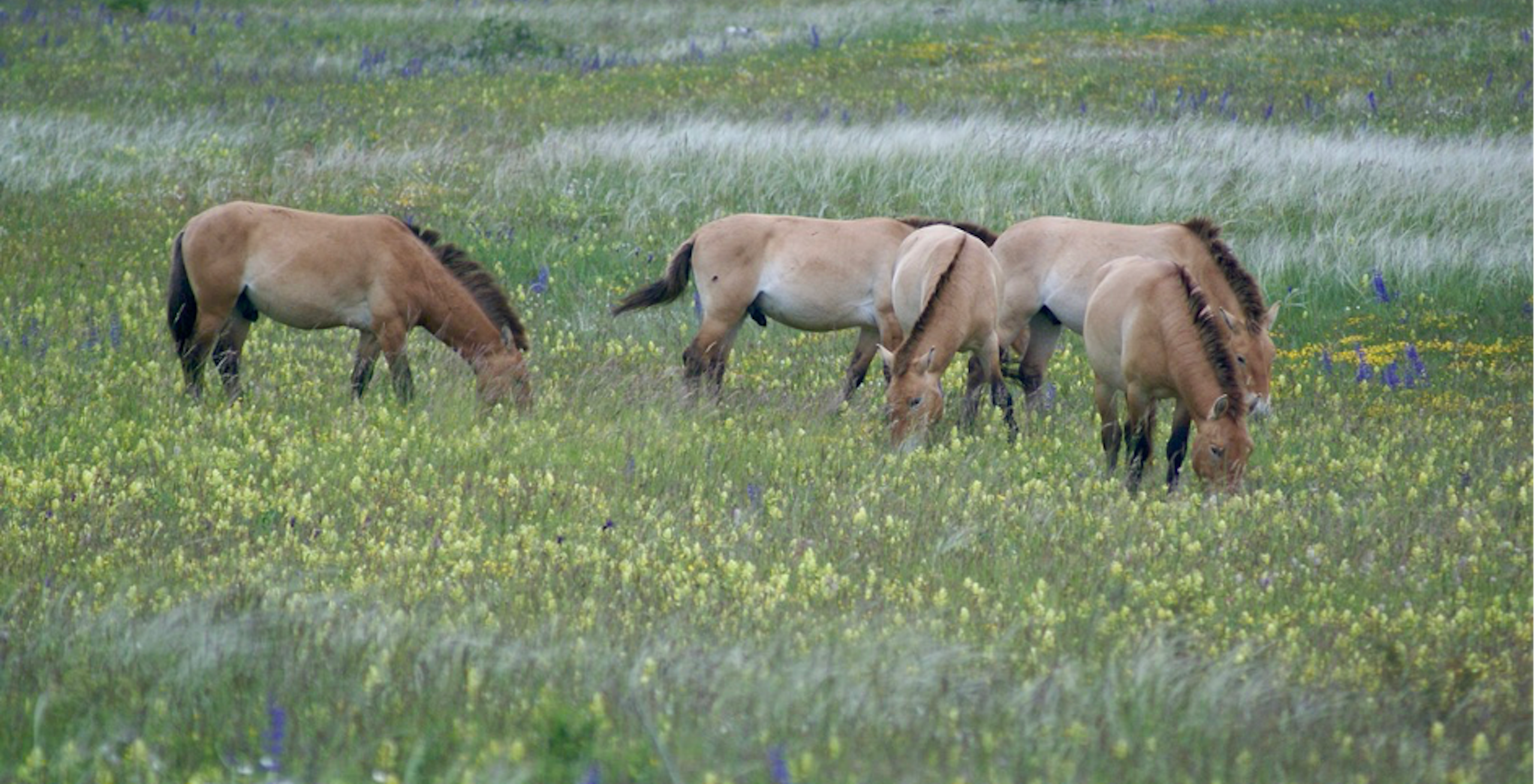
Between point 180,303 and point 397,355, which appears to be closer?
point 397,355

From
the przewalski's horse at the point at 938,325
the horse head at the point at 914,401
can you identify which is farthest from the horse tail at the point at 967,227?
the horse head at the point at 914,401

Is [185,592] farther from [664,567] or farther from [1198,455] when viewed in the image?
[1198,455]

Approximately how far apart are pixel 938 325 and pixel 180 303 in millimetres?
→ 5019

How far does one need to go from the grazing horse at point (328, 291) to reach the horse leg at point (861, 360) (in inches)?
95.7

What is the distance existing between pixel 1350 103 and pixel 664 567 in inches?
751

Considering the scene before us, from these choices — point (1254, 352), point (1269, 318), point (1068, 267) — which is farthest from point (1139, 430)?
point (1068, 267)

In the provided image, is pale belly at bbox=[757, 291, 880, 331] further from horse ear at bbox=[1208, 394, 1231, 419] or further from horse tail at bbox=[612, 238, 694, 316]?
horse ear at bbox=[1208, 394, 1231, 419]

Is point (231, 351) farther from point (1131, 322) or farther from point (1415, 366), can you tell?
point (1415, 366)

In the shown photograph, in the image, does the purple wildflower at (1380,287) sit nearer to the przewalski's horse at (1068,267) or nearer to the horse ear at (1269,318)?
the przewalski's horse at (1068,267)

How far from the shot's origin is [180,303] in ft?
35.3

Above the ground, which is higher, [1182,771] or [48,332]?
[1182,771]

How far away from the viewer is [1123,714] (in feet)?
16.2

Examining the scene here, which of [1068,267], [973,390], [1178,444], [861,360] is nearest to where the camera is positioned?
[1178,444]

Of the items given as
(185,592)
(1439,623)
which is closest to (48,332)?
(185,592)
